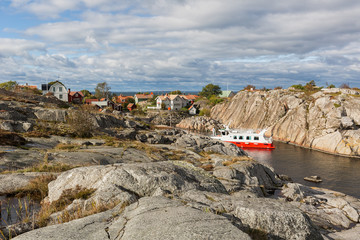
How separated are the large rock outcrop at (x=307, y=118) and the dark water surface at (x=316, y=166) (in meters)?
4.82

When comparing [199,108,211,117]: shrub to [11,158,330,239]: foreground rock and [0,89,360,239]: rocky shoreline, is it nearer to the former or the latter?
[0,89,360,239]: rocky shoreline

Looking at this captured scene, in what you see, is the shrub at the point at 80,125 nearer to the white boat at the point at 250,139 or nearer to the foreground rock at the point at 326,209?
the foreground rock at the point at 326,209

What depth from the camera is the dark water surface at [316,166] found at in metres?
34.9

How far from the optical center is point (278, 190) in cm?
2533

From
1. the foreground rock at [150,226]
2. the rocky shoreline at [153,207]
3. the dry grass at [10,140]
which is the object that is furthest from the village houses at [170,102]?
the foreground rock at [150,226]

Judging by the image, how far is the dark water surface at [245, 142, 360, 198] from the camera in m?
34.9

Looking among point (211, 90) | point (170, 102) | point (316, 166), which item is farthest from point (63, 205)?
point (211, 90)

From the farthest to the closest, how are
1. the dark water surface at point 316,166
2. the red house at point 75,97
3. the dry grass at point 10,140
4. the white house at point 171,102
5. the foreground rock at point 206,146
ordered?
the white house at point 171,102
the red house at point 75,97
the foreground rock at point 206,146
the dark water surface at point 316,166
the dry grass at point 10,140

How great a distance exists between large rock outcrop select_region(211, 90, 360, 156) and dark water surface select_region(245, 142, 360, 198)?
4824mm

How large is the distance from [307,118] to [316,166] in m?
30.6

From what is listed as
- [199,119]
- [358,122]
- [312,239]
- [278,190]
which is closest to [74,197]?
[312,239]

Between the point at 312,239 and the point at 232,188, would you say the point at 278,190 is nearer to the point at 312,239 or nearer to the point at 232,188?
the point at 232,188

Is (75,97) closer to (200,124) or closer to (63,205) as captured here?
(200,124)

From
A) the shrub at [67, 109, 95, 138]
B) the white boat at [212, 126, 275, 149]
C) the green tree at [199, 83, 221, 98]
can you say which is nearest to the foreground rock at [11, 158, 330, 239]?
the shrub at [67, 109, 95, 138]
